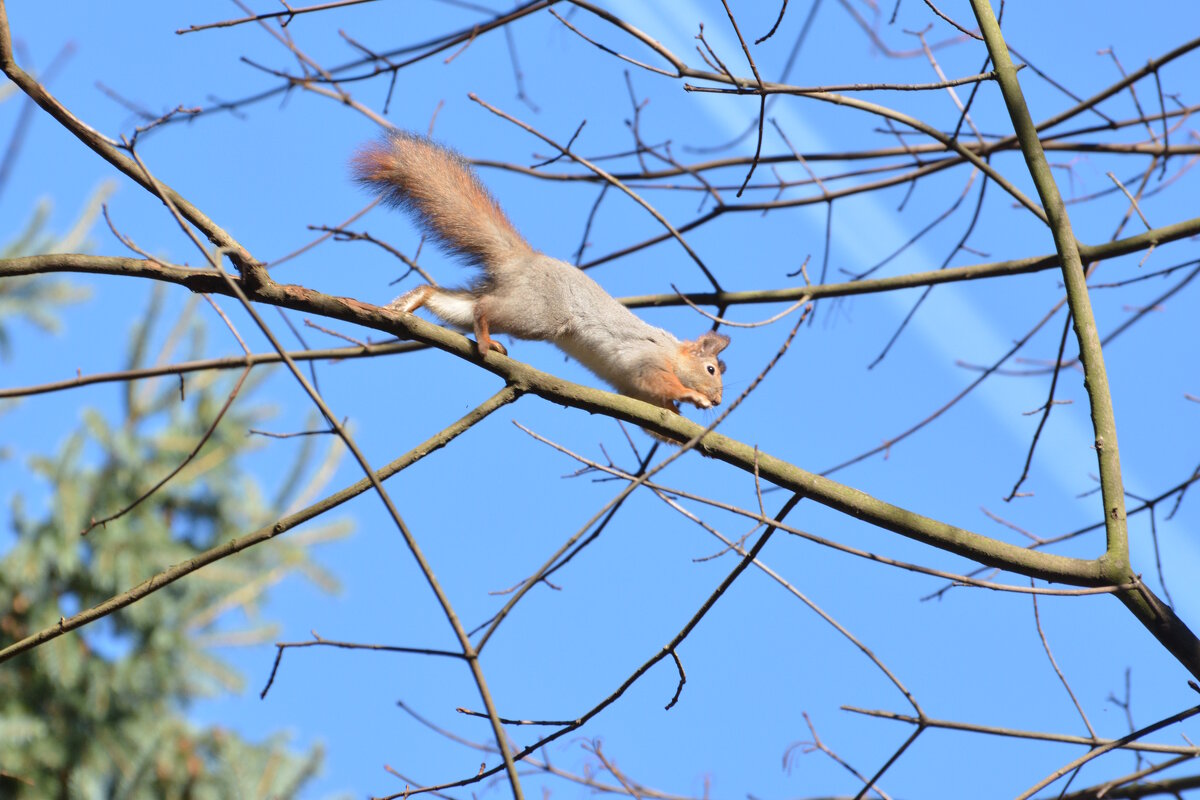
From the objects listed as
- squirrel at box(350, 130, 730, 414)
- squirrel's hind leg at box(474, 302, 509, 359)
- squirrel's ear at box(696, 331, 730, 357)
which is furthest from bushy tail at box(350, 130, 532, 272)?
squirrel's ear at box(696, 331, 730, 357)

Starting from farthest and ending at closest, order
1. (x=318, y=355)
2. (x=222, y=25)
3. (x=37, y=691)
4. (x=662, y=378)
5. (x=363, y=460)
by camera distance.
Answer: (x=37, y=691)
(x=662, y=378)
(x=318, y=355)
(x=222, y=25)
(x=363, y=460)

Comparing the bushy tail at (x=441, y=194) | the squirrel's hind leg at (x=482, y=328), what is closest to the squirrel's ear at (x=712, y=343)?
the bushy tail at (x=441, y=194)

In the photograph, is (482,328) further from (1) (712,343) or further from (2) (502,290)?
(1) (712,343)

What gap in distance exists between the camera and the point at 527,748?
2.26 metres

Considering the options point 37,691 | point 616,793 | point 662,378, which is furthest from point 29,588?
point 616,793

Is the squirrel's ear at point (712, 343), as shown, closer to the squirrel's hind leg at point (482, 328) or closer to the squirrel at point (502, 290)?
the squirrel at point (502, 290)

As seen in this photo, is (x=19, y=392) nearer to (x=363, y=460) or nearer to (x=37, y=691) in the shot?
(x=363, y=460)

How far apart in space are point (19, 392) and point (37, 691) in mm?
3738

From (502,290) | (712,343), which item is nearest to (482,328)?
(502,290)

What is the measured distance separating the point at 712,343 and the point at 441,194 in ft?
4.82

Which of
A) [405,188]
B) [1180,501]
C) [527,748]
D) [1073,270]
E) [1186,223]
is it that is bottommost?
[527,748]

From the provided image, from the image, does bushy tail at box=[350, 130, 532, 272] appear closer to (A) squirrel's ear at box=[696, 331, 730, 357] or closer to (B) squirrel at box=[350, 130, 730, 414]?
(B) squirrel at box=[350, 130, 730, 414]

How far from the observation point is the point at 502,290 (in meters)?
3.95

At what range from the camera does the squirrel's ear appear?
4712 millimetres
